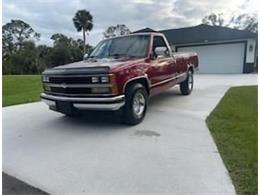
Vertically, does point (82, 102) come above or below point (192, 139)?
above

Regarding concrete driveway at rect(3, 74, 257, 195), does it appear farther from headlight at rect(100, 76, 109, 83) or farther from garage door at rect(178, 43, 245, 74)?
garage door at rect(178, 43, 245, 74)

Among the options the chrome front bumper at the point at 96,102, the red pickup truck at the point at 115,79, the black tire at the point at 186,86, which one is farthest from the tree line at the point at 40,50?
the chrome front bumper at the point at 96,102

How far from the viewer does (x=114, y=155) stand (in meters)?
4.05

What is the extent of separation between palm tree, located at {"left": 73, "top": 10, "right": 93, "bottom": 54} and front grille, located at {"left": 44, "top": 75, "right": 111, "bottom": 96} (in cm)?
3660

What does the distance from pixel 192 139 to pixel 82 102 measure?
2.07m

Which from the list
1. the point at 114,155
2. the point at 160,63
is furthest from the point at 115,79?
the point at 160,63

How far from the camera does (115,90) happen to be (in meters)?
5.01

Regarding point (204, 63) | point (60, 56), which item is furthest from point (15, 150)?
point (60, 56)

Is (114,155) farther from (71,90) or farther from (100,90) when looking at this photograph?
(71,90)

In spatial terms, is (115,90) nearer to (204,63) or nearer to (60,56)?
(204,63)

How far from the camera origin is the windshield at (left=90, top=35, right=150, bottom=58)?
632 centimetres

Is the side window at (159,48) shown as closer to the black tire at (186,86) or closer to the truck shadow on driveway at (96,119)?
the truck shadow on driveway at (96,119)

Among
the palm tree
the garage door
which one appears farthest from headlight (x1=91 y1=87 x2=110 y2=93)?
the palm tree

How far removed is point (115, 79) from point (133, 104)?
2.50ft
